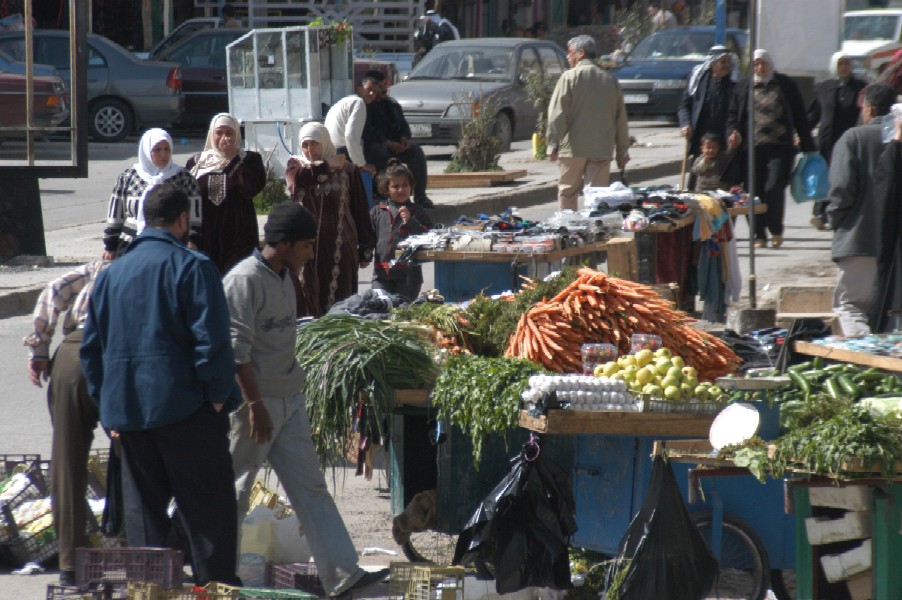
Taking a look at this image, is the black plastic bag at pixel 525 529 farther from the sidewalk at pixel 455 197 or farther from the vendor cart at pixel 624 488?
the sidewalk at pixel 455 197

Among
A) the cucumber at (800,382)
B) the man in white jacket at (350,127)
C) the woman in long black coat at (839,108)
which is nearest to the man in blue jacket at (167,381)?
the cucumber at (800,382)

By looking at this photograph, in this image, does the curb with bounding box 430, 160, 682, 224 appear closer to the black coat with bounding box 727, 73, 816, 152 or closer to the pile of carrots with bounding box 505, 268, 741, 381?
the black coat with bounding box 727, 73, 816, 152

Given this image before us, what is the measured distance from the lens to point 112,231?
22.0ft

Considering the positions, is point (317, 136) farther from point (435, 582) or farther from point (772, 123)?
point (772, 123)

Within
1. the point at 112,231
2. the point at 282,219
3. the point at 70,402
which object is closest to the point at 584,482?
the point at 282,219

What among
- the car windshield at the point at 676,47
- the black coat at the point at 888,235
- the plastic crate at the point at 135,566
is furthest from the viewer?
the car windshield at the point at 676,47

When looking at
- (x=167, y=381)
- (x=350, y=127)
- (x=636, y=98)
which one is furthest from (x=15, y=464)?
(x=636, y=98)

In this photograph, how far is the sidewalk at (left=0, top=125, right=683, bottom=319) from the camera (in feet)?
37.0

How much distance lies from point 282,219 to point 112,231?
1.72 m

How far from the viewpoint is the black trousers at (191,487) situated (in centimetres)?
482

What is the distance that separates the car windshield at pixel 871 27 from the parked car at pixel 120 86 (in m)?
10.8

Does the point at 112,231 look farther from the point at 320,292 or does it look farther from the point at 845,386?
the point at 845,386

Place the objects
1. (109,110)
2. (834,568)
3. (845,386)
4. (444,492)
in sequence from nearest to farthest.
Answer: (834,568) < (845,386) < (444,492) < (109,110)

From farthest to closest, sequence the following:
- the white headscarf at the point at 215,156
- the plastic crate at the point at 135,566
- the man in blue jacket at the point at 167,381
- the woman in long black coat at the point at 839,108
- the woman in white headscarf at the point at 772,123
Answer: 1. the woman in long black coat at the point at 839,108
2. the woman in white headscarf at the point at 772,123
3. the white headscarf at the point at 215,156
4. the man in blue jacket at the point at 167,381
5. the plastic crate at the point at 135,566
